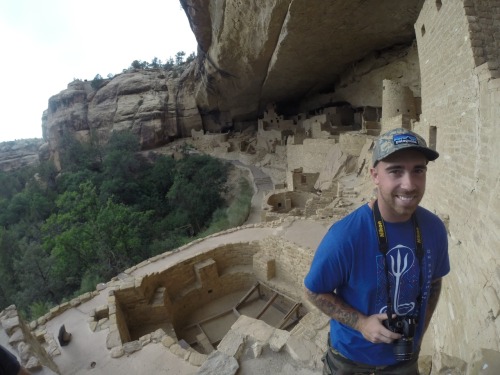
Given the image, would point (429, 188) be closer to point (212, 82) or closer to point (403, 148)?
point (403, 148)

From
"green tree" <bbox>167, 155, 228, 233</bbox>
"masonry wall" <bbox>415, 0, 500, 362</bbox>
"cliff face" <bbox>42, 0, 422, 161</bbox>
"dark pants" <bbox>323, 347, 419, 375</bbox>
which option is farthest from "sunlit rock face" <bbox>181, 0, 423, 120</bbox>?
"dark pants" <bbox>323, 347, 419, 375</bbox>

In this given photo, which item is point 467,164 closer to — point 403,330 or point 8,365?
point 403,330

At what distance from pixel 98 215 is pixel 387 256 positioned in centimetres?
1240

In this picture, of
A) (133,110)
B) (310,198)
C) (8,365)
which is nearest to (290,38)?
(310,198)

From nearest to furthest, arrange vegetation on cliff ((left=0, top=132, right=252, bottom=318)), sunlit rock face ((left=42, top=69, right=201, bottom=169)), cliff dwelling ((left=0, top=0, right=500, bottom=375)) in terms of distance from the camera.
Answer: cliff dwelling ((left=0, top=0, right=500, bottom=375)) < vegetation on cliff ((left=0, top=132, right=252, bottom=318)) < sunlit rock face ((left=42, top=69, right=201, bottom=169))

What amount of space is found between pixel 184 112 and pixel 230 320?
72.5 ft

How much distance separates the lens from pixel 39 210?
20188 mm

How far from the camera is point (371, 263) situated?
1288mm

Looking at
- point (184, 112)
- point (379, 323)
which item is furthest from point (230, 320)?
point (184, 112)

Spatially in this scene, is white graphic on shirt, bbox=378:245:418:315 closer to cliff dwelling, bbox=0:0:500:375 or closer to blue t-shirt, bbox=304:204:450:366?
blue t-shirt, bbox=304:204:450:366

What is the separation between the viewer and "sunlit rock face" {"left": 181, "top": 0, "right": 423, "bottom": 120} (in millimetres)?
9531

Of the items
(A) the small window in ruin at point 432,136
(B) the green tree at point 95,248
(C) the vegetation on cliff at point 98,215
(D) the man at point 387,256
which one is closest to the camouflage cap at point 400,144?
(D) the man at point 387,256

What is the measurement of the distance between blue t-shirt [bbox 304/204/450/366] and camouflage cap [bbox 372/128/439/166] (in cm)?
→ 28

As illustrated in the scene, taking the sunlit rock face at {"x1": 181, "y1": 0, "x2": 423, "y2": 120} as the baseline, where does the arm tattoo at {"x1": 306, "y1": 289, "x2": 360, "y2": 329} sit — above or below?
below
